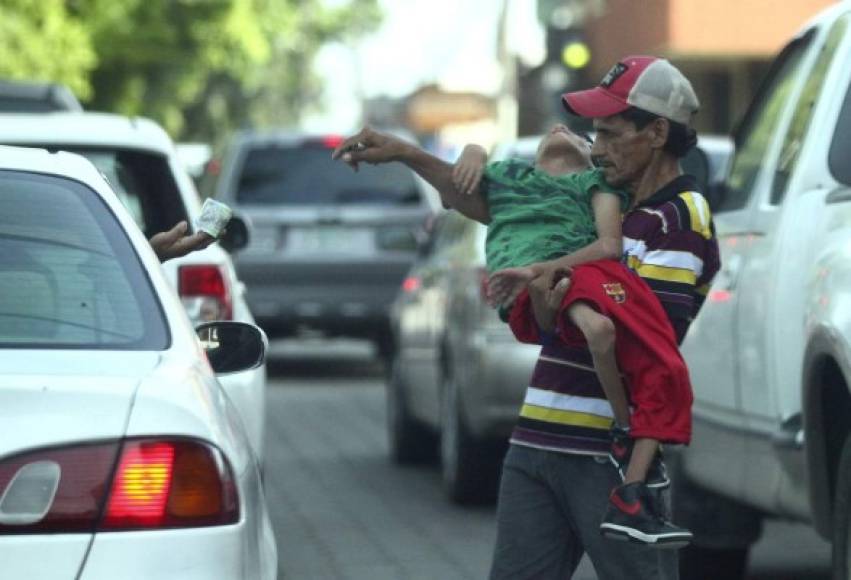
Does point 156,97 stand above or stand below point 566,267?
below

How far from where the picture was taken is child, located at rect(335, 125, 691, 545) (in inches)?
192

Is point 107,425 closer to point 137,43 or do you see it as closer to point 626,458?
point 626,458

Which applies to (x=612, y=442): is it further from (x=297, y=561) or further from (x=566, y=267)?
(x=297, y=561)

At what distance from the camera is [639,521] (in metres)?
4.83

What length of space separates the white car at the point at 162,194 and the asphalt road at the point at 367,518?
75 centimetres

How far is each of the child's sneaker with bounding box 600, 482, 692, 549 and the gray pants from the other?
0.15 meters

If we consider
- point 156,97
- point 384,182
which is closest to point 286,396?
point 384,182

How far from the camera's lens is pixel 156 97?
3628 centimetres

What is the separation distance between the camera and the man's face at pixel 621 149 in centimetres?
511

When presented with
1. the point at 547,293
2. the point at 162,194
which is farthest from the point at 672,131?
the point at 162,194

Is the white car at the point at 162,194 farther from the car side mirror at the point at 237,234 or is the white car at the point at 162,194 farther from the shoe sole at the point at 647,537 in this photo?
the shoe sole at the point at 647,537

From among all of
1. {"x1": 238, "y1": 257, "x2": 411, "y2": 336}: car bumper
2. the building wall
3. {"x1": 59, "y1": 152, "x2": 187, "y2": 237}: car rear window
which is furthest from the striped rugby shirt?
the building wall

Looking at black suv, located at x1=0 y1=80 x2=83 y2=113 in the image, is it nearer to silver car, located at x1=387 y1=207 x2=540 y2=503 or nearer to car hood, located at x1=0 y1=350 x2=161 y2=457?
silver car, located at x1=387 y1=207 x2=540 y2=503

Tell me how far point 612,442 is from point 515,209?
54 centimetres
